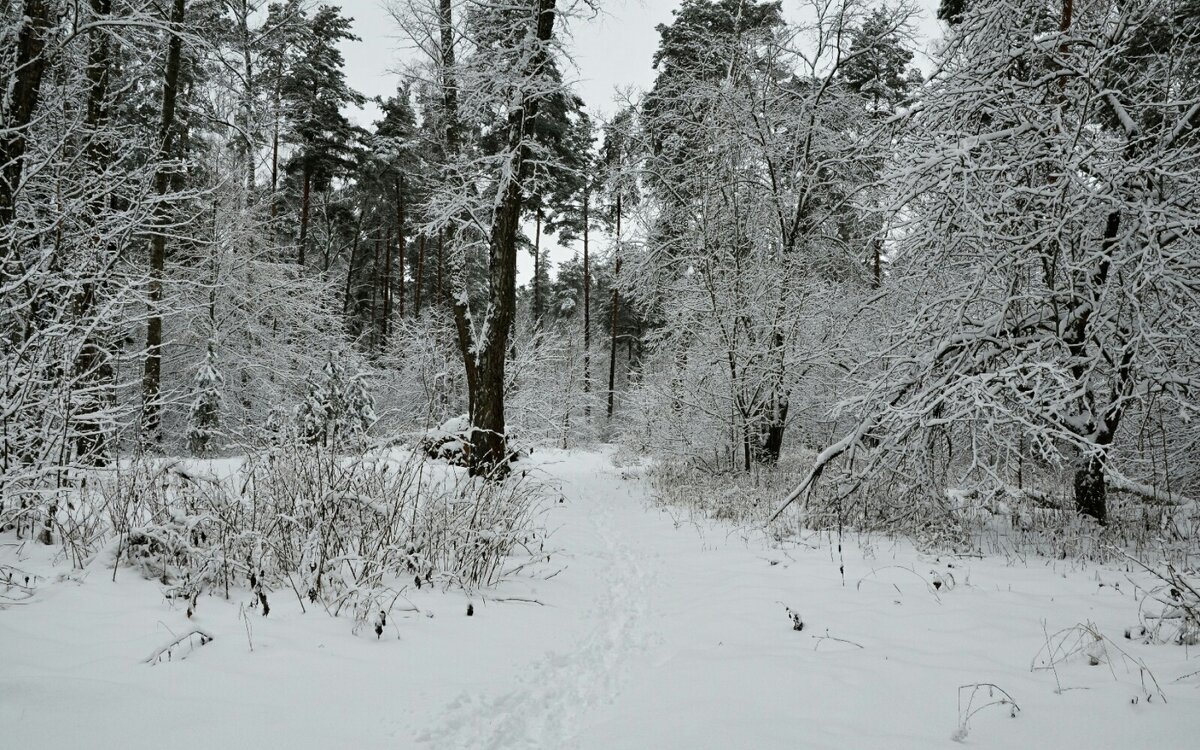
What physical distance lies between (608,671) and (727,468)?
27.6 feet

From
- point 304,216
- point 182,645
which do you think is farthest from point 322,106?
point 182,645

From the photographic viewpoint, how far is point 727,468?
11477 mm

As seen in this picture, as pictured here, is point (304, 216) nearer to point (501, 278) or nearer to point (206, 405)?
point (206, 405)

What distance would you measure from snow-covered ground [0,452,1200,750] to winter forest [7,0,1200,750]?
2cm

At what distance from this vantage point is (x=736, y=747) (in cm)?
242

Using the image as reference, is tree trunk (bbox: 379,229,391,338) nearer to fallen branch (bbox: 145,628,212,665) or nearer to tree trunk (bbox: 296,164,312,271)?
tree trunk (bbox: 296,164,312,271)

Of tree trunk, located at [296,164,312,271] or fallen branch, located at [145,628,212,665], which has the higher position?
tree trunk, located at [296,164,312,271]

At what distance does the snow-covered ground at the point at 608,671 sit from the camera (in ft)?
7.55

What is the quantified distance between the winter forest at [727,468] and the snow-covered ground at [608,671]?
2 centimetres

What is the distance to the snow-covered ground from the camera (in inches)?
90.7

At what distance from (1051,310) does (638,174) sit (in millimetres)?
8389

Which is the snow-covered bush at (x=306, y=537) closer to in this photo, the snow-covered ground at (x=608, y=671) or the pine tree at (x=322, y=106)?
the snow-covered ground at (x=608, y=671)

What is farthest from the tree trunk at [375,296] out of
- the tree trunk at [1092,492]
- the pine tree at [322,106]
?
the tree trunk at [1092,492]

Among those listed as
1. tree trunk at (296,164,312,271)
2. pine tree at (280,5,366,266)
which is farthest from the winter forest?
pine tree at (280,5,366,266)
